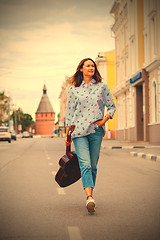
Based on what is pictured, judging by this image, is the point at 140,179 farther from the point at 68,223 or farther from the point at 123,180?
the point at 68,223

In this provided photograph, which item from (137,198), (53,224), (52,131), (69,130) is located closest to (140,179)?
(137,198)

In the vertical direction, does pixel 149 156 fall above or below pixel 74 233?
above

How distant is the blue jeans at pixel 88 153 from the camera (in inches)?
204

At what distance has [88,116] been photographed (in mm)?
5277

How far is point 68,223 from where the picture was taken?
182 inches

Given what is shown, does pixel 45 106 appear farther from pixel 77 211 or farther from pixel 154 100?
pixel 77 211

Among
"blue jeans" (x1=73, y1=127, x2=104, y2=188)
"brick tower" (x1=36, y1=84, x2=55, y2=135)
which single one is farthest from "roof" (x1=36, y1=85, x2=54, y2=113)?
"blue jeans" (x1=73, y1=127, x2=104, y2=188)

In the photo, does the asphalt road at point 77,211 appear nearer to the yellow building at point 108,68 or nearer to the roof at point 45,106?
the yellow building at point 108,68

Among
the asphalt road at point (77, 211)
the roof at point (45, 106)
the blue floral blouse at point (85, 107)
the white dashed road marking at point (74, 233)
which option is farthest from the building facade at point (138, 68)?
the roof at point (45, 106)

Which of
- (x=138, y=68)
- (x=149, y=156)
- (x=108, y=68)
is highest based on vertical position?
(x=108, y=68)

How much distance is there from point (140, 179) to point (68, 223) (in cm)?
456

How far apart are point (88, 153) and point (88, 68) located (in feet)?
3.81

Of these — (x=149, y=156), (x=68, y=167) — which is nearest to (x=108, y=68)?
(x=149, y=156)

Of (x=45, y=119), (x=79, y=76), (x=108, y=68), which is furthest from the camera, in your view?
(x=45, y=119)
